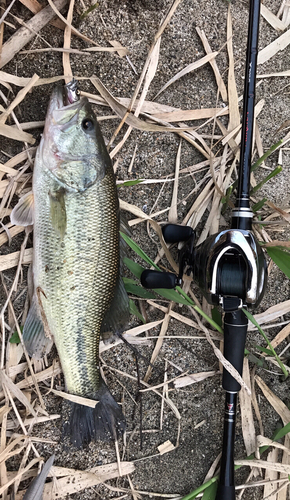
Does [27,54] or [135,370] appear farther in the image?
[135,370]

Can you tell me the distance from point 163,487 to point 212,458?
309mm

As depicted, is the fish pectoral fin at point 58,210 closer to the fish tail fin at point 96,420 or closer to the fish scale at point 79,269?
the fish scale at point 79,269

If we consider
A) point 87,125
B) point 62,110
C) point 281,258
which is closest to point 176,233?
point 281,258

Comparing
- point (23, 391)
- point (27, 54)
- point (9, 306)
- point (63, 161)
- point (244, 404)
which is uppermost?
point (27, 54)

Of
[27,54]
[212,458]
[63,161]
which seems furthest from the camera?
[212,458]

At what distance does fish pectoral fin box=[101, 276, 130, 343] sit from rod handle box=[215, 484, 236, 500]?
3.03 feet

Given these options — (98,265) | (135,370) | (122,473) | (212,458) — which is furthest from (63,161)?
(212,458)

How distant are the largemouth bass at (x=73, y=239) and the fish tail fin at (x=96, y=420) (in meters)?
0.01

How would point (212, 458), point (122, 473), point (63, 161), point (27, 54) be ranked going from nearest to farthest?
point (63, 161) < point (27, 54) < point (122, 473) < point (212, 458)

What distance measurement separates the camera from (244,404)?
1930 mm

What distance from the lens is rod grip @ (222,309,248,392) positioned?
5.26 feet

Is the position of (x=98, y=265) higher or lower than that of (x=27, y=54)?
lower

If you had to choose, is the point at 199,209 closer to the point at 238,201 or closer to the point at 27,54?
the point at 238,201

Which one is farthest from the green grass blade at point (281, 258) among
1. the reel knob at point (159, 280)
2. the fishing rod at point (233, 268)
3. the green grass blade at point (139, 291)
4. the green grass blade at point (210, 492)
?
the green grass blade at point (210, 492)
